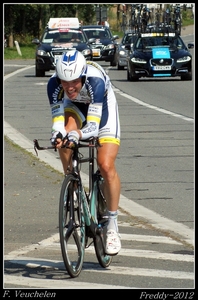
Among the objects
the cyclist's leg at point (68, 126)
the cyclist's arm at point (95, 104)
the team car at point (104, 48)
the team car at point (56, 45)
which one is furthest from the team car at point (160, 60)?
the cyclist's arm at point (95, 104)

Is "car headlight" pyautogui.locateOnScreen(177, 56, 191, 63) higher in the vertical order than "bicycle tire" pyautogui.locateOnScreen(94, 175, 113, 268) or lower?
lower

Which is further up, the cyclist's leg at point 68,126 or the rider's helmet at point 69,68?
the rider's helmet at point 69,68

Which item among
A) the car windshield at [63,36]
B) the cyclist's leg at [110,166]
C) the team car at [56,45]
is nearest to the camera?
the cyclist's leg at [110,166]

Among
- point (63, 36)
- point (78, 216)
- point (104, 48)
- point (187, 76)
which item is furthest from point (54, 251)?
point (104, 48)

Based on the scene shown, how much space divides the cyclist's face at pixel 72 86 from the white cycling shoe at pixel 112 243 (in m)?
1.08

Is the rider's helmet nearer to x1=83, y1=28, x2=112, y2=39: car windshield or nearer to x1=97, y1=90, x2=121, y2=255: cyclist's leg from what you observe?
x1=97, y1=90, x2=121, y2=255: cyclist's leg

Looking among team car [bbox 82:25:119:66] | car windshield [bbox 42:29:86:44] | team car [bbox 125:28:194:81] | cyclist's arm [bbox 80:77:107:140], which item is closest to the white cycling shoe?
cyclist's arm [bbox 80:77:107:140]

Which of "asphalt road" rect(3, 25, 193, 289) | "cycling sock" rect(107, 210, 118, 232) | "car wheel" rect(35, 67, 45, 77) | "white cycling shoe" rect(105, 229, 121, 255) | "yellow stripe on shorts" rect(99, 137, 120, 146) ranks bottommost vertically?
"car wheel" rect(35, 67, 45, 77)

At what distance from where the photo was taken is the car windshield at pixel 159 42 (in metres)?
31.5

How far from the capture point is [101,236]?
23.1 ft

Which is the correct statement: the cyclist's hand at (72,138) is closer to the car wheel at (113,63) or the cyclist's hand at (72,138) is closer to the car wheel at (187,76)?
the car wheel at (187,76)

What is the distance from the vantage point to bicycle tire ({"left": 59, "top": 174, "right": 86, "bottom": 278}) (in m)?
6.50

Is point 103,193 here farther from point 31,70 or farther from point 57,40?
point 31,70

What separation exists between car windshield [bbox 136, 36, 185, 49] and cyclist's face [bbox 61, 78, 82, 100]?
81.2 ft
